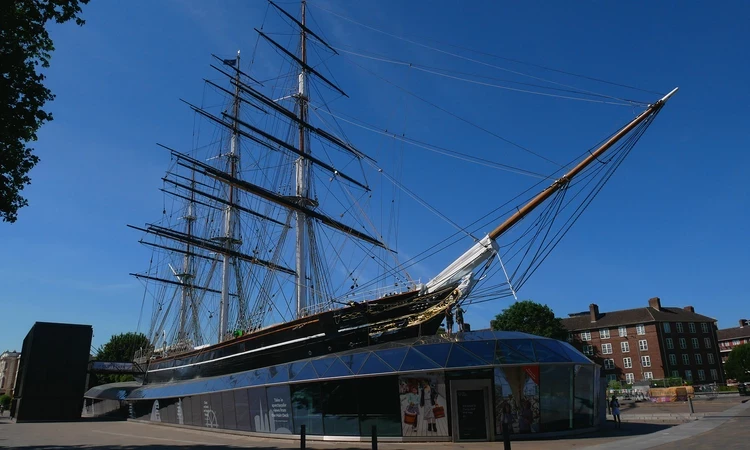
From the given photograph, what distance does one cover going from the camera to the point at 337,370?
1923cm

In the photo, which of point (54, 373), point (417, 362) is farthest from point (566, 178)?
point (54, 373)

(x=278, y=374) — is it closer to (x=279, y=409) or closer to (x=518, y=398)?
(x=279, y=409)

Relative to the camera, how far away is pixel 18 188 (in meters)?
15.1

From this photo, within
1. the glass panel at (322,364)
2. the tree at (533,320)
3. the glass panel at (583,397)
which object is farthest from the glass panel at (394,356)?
the tree at (533,320)

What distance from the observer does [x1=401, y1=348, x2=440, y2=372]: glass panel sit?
17.3 metres

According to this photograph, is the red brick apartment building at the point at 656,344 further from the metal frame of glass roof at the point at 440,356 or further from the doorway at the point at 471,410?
the doorway at the point at 471,410

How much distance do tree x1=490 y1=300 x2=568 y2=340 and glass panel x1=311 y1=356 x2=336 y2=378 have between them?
49.1 m

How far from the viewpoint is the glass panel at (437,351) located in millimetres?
17414

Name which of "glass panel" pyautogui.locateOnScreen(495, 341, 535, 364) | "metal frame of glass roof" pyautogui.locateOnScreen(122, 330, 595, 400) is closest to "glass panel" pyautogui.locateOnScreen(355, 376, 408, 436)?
"metal frame of glass roof" pyautogui.locateOnScreen(122, 330, 595, 400)

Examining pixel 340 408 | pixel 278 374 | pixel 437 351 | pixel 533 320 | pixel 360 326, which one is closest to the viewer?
pixel 437 351

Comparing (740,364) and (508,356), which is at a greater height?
(508,356)

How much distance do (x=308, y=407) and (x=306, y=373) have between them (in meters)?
1.32

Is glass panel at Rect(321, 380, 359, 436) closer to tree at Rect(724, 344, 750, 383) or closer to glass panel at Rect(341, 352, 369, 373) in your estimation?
glass panel at Rect(341, 352, 369, 373)

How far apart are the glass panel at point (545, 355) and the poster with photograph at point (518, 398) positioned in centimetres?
54
